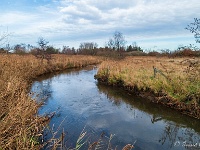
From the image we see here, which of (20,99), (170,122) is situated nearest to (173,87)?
(170,122)

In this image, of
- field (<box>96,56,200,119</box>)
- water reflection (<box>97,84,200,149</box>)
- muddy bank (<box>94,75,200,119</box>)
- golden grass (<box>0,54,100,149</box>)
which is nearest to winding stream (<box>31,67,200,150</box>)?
water reflection (<box>97,84,200,149</box>)

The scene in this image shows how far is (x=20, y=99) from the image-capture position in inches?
242

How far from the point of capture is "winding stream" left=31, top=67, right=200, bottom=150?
6.58 m

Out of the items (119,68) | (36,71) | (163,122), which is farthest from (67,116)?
(36,71)

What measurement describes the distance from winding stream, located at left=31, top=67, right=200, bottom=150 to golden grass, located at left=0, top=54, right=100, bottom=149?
27.3 inches

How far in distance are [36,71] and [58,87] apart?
19.2ft

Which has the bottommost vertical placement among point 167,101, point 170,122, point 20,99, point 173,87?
point 170,122

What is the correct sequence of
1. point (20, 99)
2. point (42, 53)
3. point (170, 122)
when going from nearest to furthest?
point (20, 99), point (170, 122), point (42, 53)

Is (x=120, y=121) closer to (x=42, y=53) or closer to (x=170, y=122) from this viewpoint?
(x=170, y=122)

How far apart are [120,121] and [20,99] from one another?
4115 mm

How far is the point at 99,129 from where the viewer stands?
24.6 ft

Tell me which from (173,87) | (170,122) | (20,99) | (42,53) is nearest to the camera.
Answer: (20,99)

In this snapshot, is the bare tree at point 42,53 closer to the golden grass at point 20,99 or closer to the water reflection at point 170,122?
the golden grass at point 20,99

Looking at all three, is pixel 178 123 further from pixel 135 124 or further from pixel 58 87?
pixel 58 87
